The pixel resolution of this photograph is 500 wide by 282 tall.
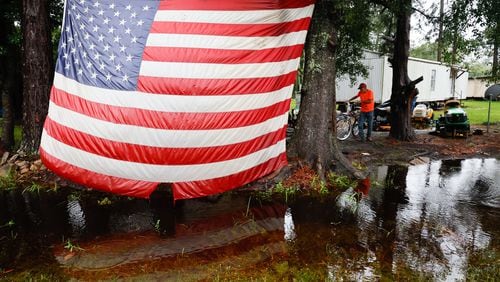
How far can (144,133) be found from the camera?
15.8 feet

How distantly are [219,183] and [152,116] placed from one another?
1368mm

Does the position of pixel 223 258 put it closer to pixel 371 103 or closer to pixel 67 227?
pixel 67 227

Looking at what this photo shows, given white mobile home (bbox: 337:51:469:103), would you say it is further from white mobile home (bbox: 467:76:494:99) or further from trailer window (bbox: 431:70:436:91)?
white mobile home (bbox: 467:76:494:99)

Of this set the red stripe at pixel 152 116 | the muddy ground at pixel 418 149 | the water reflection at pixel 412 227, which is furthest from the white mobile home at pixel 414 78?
the red stripe at pixel 152 116

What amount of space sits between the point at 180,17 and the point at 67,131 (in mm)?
2290

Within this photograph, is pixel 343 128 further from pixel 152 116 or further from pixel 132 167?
pixel 132 167

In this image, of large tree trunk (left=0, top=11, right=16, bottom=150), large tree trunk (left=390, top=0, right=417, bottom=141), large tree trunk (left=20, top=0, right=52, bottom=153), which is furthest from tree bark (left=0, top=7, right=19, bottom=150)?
large tree trunk (left=390, top=0, right=417, bottom=141)

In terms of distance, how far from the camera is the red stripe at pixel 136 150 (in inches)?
190

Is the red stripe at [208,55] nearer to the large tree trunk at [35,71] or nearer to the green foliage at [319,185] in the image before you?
the green foliage at [319,185]

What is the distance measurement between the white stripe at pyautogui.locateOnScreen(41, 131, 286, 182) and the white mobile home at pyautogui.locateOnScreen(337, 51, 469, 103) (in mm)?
11603

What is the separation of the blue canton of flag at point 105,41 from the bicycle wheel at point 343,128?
8.61 m

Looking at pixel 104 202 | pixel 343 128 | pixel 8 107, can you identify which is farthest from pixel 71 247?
pixel 343 128

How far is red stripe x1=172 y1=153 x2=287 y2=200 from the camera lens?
504 centimetres

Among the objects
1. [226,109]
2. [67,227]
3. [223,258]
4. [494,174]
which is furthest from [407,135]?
[67,227]
